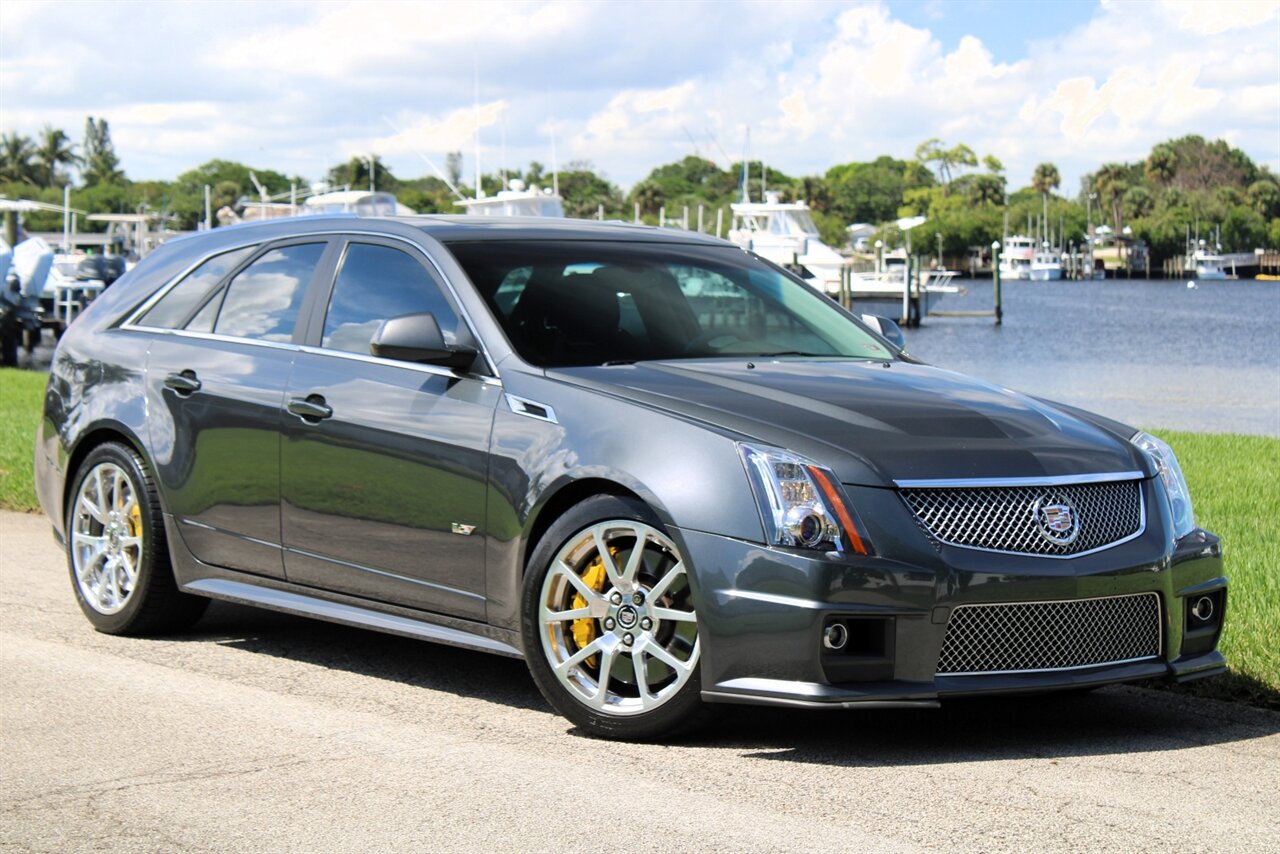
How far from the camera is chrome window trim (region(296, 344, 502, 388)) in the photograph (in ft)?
20.0

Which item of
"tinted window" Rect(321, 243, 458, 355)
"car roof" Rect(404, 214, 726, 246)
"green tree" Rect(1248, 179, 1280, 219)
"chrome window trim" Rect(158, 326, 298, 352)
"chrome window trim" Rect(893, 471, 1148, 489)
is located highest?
"green tree" Rect(1248, 179, 1280, 219)

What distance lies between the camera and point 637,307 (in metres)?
6.58

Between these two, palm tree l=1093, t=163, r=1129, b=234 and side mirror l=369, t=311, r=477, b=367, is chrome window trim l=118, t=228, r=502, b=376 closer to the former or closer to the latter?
side mirror l=369, t=311, r=477, b=367

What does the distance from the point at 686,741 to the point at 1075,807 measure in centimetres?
126

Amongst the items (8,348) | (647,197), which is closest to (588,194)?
(647,197)

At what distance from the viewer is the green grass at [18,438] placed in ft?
39.2

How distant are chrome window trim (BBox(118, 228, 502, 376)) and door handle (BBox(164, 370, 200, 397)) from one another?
0.18 metres

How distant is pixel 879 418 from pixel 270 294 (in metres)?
2.72

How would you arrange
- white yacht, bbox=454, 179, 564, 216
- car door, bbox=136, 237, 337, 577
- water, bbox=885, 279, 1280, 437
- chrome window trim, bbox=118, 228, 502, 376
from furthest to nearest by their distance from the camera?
1. white yacht, bbox=454, 179, 564, 216
2. water, bbox=885, 279, 1280, 437
3. car door, bbox=136, 237, 337, 577
4. chrome window trim, bbox=118, 228, 502, 376

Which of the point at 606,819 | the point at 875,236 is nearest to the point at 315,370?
the point at 606,819

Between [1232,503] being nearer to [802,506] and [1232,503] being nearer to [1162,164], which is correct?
[802,506]

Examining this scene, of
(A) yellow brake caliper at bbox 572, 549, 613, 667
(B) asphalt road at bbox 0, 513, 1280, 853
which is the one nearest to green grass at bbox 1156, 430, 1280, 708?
(B) asphalt road at bbox 0, 513, 1280, 853

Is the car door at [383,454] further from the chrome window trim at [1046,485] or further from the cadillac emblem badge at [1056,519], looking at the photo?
the cadillac emblem badge at [1056,519]

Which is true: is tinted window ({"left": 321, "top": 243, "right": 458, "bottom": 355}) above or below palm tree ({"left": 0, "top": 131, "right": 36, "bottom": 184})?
below
